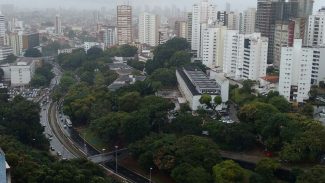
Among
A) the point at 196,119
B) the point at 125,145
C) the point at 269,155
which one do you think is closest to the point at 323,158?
the point at 269,155

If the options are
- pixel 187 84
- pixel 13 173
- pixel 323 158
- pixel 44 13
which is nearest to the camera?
pixel 13 173

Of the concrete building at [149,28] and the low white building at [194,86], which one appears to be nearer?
the low white building at [194,86]

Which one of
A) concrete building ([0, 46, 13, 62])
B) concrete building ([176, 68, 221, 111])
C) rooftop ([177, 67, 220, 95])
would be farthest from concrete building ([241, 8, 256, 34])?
concrete building ([0, 46, 13, 62])

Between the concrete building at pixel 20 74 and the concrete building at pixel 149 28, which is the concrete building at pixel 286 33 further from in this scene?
the concrete building at pixel 149 28

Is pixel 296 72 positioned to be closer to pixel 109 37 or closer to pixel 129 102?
pixel 129 102

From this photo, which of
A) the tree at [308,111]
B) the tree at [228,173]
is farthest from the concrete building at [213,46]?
the tree at [228,173]

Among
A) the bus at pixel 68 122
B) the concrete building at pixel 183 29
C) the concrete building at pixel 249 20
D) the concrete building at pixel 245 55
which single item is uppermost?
the concrete building at pixel 249 20

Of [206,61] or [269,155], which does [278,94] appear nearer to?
[269,155]
